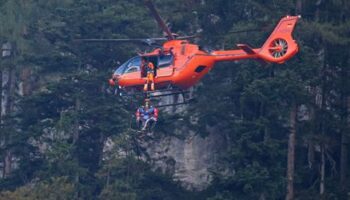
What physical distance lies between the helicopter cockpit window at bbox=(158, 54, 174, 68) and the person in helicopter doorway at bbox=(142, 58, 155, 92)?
0.89ft

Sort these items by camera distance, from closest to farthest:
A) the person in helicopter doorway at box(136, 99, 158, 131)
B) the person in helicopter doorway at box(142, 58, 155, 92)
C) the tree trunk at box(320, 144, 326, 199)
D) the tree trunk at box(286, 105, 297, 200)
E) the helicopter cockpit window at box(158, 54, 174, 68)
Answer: the person in helicopter doorway at box(136, 99, 158, 131) → the person in helicopter doorway at box(142, 58, 155, 92) → the helicopter cockpit window at box(158, 54, 174, 68) → the tree trunk at box(286, 105, 297, 200) → the tree trunk at box(320, 144, 326, 199)

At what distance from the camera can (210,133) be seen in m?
42.9

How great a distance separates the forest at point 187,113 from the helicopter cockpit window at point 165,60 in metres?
4.38

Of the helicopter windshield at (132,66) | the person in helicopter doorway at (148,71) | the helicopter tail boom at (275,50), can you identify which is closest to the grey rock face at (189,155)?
the helicopter windshield at (132,66)

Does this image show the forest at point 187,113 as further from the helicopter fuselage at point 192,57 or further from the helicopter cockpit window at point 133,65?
the helicopter fuselage at point 192,57

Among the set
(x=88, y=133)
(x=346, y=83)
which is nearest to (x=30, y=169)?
(x=88, y=133)

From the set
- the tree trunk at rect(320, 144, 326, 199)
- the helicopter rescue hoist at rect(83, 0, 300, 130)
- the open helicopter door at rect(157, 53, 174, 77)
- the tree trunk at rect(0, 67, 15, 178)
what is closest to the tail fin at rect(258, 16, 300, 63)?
the helicopter rescue hoist at rect(83, 0, 300, 130)

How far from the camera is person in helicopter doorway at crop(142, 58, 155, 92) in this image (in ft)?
112

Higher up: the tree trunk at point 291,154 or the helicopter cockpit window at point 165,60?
the helicopter cockpit window at point 165,60

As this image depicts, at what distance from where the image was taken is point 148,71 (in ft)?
113

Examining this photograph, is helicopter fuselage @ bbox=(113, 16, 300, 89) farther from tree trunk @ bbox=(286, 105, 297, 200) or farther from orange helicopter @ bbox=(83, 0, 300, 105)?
tree trunk @ bbox=(286, 105, 297, 200)

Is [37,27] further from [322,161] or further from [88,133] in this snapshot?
[322,161]

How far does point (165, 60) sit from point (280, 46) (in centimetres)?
379

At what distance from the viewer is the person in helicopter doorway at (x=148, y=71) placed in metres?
34.1
